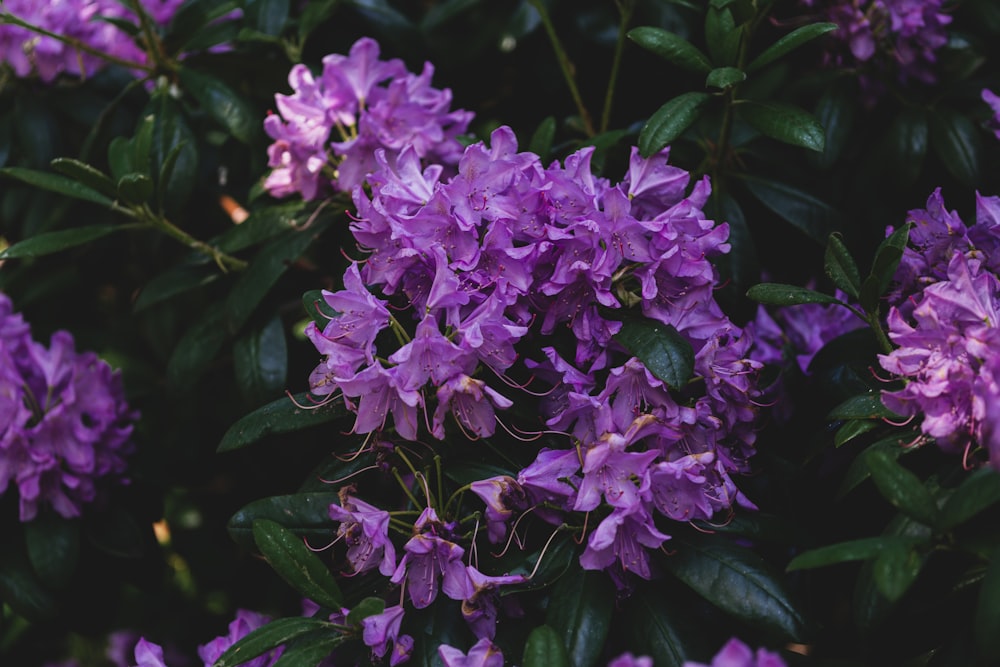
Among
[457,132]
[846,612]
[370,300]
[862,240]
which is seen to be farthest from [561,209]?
[846,612]

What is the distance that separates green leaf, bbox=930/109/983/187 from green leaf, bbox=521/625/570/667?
1096 mm

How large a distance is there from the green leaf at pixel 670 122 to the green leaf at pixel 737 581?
501 mm

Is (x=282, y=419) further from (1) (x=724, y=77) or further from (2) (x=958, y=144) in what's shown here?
(2) (x=958, y=144)

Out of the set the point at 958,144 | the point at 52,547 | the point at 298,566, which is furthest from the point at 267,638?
the point at 958,144

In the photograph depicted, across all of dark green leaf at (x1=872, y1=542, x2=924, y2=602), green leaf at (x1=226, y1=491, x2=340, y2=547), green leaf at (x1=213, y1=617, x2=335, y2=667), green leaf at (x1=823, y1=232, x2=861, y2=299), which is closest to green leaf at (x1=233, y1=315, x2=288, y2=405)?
green leaf at (x1=226, y1=491, x2=340, y2=547)

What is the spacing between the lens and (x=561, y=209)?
1.21m

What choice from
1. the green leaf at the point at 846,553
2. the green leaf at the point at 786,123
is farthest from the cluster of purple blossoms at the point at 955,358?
the green leaf at the point at 786,123

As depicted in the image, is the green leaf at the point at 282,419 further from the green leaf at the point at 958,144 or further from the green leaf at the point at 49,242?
the green leaf at the point at 958,144

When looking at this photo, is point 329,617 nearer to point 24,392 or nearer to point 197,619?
point 24,392

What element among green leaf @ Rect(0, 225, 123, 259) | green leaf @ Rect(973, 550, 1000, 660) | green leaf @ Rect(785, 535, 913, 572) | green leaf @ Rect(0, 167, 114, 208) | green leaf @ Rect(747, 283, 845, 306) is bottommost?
green leaf @ Rect(0, 225, 123, 259)

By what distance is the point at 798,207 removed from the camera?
1.63 metres

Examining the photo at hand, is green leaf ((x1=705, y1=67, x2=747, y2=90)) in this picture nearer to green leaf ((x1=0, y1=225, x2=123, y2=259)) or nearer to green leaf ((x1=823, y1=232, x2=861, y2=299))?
green leaf ((x1=823, y1=232, x2=861, y2=299))

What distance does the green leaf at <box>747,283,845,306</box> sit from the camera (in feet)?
3.96

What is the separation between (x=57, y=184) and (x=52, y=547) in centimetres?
62
